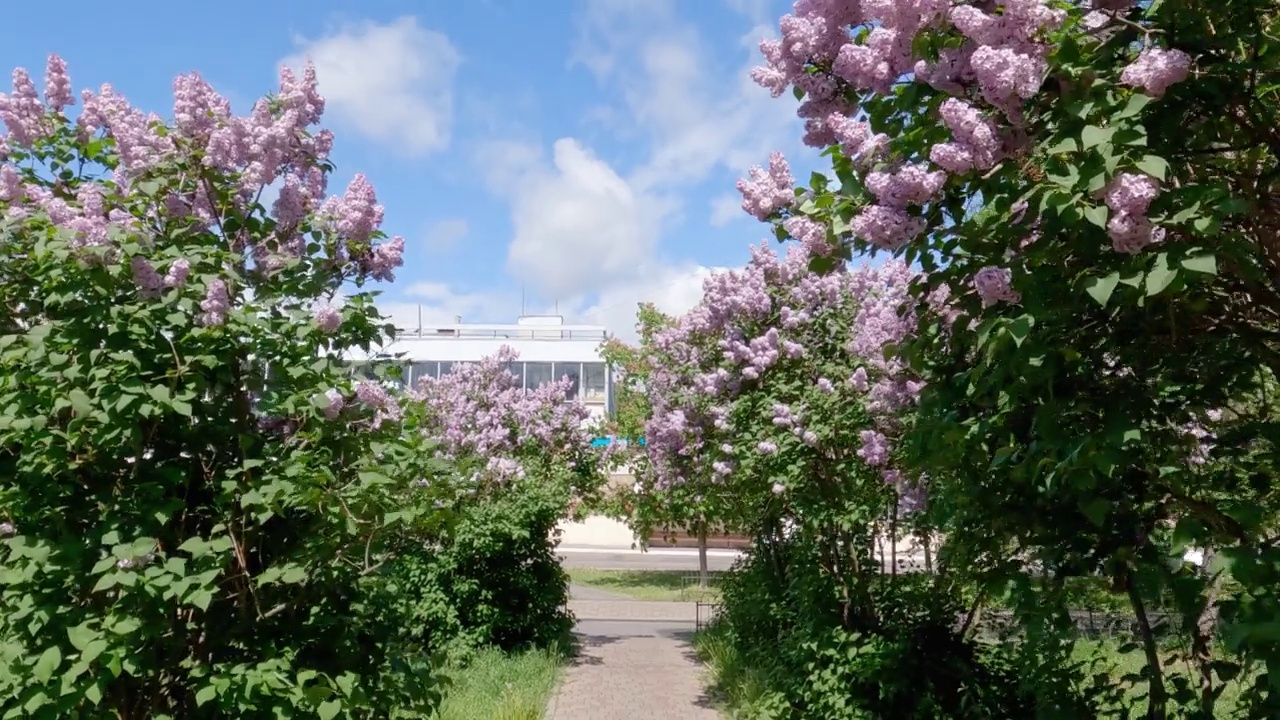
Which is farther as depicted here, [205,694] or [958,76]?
[205,694]

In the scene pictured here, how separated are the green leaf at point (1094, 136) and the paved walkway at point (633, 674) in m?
8.11

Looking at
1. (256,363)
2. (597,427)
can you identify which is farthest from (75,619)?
(597,427)

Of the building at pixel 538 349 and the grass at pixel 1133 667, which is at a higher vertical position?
the building at pixel 538 349

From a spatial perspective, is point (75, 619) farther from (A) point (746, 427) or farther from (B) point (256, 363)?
(A) point (746, 427)

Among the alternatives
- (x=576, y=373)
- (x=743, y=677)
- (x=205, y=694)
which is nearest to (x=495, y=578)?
(x=743, y=677)

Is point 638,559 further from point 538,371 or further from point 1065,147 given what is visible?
point 1065,147

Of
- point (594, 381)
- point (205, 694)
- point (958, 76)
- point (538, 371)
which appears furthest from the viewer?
point (594, 381)

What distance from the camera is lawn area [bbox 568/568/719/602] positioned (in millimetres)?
26188

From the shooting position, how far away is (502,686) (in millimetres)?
10141

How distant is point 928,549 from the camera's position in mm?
8344

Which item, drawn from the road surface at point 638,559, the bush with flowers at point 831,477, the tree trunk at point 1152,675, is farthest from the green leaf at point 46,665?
the road surface at point 638,559

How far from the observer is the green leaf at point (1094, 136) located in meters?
2.25

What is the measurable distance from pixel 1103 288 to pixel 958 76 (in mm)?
711

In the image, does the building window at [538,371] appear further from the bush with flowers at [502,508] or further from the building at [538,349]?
the bush with flowers at [502,508]
